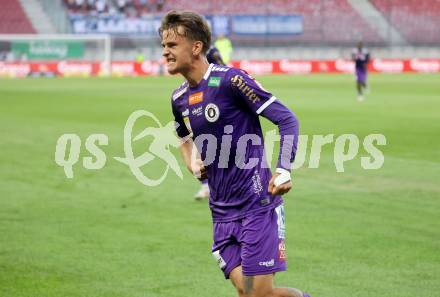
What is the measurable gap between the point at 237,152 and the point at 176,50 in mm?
761

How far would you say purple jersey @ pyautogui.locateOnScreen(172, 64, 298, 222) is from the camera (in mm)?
5871

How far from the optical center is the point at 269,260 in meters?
5.82

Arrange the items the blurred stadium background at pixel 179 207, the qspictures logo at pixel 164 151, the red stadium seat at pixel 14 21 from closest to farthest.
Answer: the blurred stadium background at pixel 179 207 → the qspictures logo at pixel 164 151 → the red stadium seat at pixel 14 21

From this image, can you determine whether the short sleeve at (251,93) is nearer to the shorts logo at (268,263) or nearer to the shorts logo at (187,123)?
the shorts logo at (187,123)

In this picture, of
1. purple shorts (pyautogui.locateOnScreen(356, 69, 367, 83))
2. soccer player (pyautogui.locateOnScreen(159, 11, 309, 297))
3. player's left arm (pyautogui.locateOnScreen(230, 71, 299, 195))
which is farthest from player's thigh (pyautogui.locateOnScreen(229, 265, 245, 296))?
purple shorts (pyautogui.locateOnScreen(356, 69, 367, 83))

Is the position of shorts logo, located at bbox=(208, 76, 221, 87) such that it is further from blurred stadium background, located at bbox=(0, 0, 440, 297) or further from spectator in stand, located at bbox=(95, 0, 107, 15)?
spectator in stand, located at bbox=(95, 0, 107, 15)

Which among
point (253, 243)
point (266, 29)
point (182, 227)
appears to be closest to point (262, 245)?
point (253, 243)

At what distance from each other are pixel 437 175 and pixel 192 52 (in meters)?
9.79

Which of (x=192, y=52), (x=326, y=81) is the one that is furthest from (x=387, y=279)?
(x=326, y=81)

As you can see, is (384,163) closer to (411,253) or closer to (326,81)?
(411,253)

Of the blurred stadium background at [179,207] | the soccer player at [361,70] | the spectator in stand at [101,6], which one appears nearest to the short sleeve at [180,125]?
the blurred stadium background at [179,207]

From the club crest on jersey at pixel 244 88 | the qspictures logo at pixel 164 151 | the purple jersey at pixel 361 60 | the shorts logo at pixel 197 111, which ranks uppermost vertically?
the club crest on jersey at pixel 244 88

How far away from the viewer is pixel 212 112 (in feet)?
19.7

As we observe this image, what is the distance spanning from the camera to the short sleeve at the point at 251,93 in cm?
586
